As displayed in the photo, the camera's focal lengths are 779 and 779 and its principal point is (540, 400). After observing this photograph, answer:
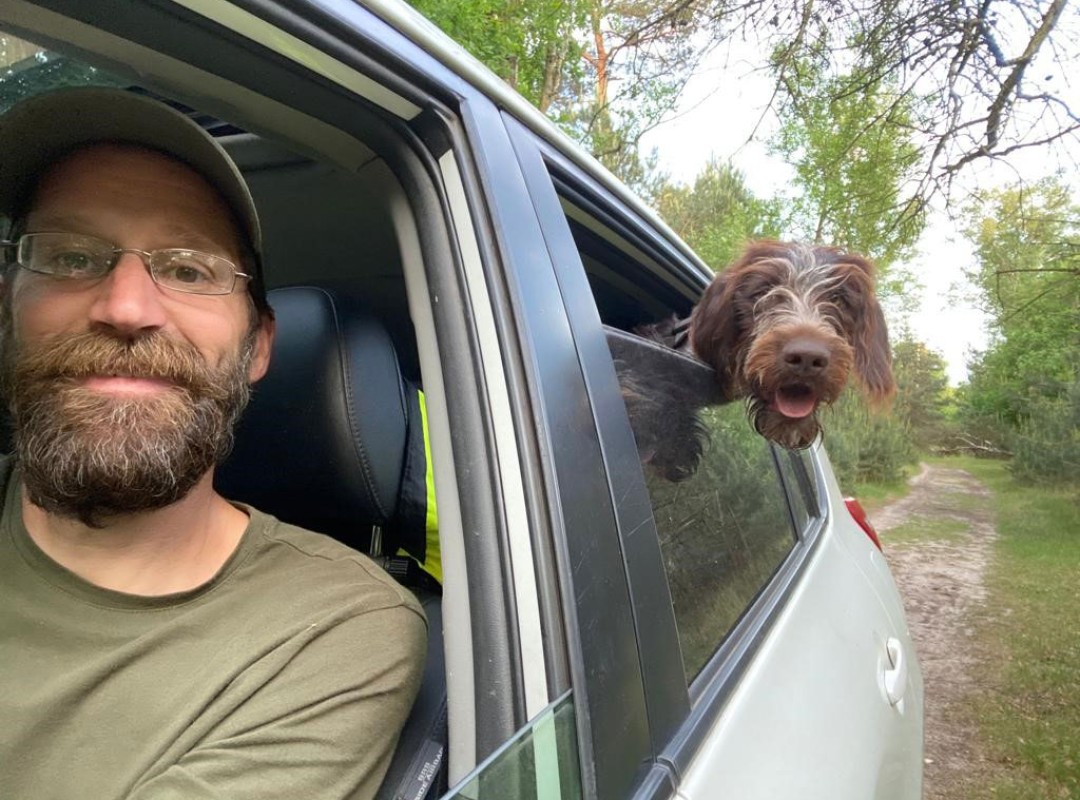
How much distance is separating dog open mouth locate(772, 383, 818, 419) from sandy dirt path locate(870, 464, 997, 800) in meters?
3.68

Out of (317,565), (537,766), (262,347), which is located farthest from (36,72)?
(537,766)

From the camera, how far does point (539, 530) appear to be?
3.53 feet

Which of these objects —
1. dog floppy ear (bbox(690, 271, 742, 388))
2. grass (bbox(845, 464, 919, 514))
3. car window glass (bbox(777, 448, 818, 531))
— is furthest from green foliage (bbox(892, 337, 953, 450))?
dog floppy ear (bbox(690, 271, 742, 388))

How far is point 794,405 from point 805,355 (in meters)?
0.17

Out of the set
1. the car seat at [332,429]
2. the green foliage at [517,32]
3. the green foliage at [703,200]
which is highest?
the green foliage at [703,200]

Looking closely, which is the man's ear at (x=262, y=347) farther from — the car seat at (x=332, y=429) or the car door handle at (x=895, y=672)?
the car door handle at (x=895, y=672)

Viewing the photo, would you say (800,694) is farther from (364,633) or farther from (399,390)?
(399,390)

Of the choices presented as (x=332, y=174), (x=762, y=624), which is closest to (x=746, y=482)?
(x=762, y=624)

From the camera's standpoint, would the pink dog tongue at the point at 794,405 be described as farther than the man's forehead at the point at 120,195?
Yes

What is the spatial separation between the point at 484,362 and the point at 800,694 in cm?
105

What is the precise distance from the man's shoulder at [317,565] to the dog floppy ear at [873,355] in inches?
81.1

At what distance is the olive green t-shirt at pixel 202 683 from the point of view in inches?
45.8

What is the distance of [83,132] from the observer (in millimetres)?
1428

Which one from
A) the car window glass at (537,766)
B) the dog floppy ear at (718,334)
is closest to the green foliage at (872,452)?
the dog floppy ear at (718,334)
